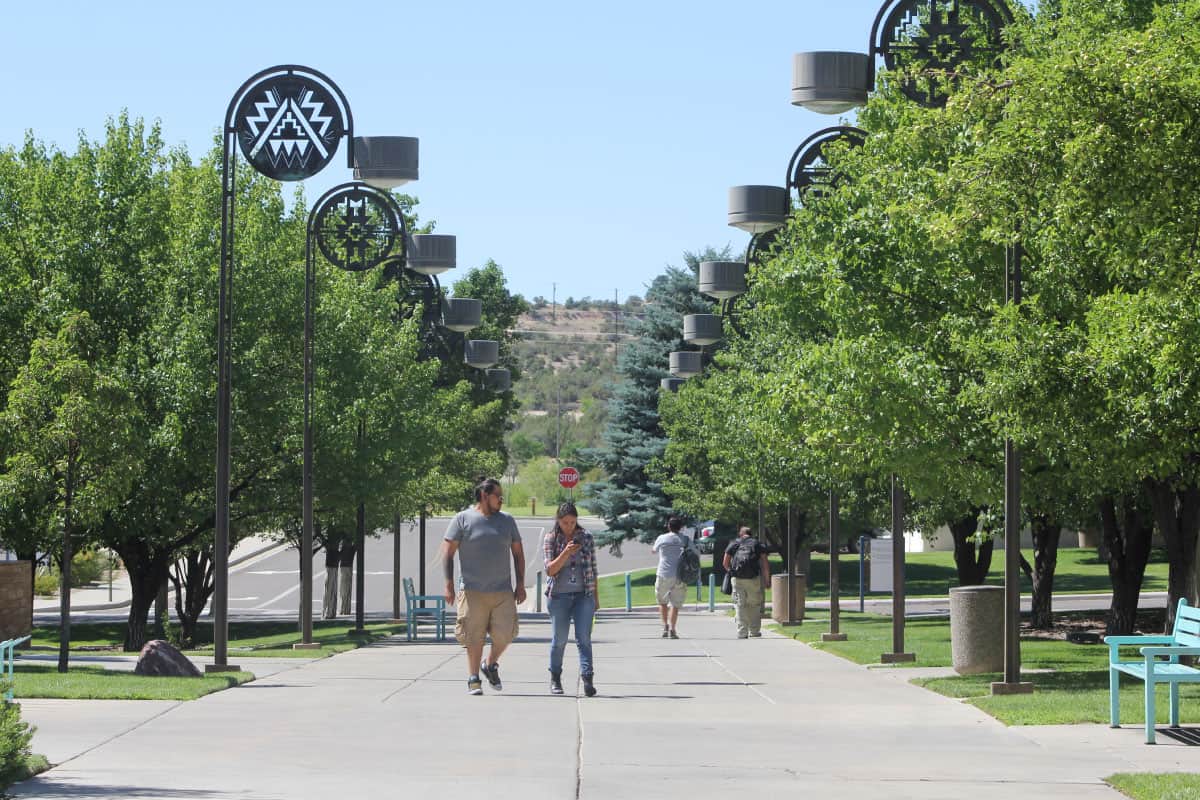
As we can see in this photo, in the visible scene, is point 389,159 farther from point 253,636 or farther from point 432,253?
point 253,636

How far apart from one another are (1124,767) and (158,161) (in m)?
24.7

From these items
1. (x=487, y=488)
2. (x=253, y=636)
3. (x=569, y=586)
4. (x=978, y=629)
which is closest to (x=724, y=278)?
(x=253, y=636)

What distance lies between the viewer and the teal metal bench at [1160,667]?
39.3 ft

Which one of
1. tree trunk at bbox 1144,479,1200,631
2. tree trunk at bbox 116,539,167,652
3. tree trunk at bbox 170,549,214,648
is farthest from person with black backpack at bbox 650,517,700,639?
tree trunk at bbox 170,549,214,648

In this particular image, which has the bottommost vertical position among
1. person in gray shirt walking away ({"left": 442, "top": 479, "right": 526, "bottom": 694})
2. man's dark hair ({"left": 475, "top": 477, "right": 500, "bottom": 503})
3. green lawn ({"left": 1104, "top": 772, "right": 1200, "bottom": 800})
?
green lawn ({"left": 1104, "top": 772, "right": 1200, "bottom": 800})

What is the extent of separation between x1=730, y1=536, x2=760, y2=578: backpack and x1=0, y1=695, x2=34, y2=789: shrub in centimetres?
1861

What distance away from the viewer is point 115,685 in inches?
672

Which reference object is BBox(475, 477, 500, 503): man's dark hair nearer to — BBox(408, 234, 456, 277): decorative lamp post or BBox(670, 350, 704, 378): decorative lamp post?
BBox(408, 234, 456, 277): decorative lamp post

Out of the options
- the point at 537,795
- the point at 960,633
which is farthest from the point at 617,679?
the point at 537,795

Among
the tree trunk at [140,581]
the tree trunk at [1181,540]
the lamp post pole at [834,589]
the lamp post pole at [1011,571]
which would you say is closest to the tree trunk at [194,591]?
the tree trunk at [140,581]

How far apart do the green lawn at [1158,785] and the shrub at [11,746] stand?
6121 mm

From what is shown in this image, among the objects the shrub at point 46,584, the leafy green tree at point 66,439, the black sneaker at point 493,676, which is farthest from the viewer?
the shrub at point 46,584

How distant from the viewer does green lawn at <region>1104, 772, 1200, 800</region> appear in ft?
31.4

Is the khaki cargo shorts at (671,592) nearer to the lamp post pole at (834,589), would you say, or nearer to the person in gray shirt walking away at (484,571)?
the lamp post pole at (834,589)
